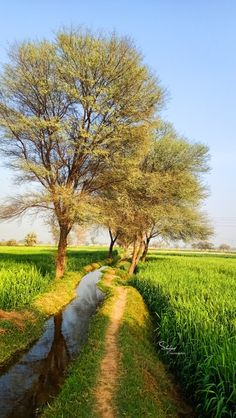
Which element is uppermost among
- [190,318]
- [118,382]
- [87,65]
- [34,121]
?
[87,65]

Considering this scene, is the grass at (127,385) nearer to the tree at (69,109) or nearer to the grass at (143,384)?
the grass at (143,384)

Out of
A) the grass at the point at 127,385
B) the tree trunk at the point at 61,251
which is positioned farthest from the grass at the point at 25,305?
the grass at the point at 127,385

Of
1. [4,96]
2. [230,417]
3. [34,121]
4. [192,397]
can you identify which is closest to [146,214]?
[34,121]

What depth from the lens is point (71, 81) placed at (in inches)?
829

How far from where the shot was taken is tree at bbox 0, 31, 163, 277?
20.6 m

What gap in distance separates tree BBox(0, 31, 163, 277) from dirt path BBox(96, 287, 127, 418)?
845cm

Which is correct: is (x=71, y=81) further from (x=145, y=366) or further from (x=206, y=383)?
(x=206, y=383)

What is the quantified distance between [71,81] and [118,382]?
17017 mm

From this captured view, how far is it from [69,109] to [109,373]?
16778 millimetres

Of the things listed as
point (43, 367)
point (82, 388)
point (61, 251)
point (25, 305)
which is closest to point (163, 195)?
point (61, 251)

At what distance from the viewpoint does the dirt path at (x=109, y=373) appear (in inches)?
285

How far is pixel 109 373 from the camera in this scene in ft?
29.2

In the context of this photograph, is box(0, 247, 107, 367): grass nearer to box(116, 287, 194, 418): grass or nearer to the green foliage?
box(116, 287, 194, 418): grass

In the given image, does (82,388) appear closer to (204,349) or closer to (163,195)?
(204,349)
